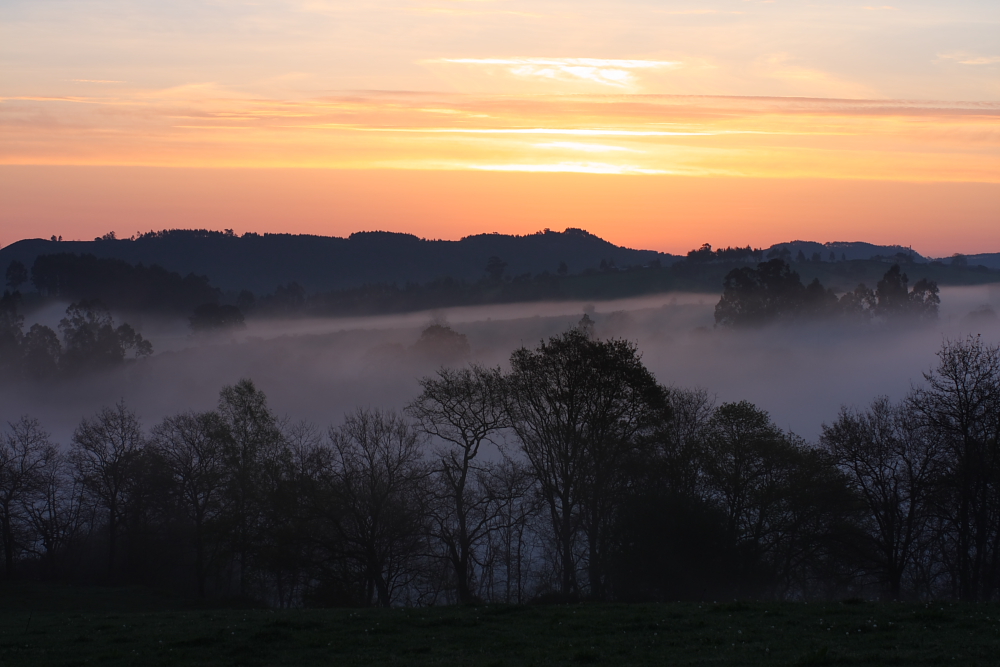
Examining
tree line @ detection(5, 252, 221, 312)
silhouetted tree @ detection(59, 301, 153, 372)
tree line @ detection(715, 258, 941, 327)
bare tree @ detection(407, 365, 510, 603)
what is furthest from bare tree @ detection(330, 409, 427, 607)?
tree line @ detection(5, 252, 221, 312)

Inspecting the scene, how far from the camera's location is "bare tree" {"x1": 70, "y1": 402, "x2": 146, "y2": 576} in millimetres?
46688

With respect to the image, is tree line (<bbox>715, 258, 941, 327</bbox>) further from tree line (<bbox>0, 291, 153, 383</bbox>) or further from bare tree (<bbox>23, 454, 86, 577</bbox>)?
bare tree (<bbox>23, 454, 86, 577</bbox>)

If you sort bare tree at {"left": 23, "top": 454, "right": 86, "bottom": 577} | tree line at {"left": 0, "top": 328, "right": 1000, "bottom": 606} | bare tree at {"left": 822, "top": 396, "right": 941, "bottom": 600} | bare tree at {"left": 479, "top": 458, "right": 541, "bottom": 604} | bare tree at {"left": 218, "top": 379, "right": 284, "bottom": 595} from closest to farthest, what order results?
1. tree line at {"left": 0, "top": 328, "right": 1000, "bottom": 606}
2. bare tree at {"left": 822, "top": 396, "right": 941, "bottom": 600}
3. bare tree at {"left": 479, "top": 458, "right": 541, "bottom": 604}
4. bare tree at {"left": 218, "top": 379, "right": 284, "bottom": 595}
5. bare tree at {"left": 23, "top": 454, "right": 86, "bottom": 577}

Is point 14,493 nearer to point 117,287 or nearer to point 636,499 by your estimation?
point 636,499

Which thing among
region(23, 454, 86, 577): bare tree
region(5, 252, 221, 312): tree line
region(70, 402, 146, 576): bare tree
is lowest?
region(23, 454, 86, 577): bare tree

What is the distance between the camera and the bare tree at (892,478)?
107ft

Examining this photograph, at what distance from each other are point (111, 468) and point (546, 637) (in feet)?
128

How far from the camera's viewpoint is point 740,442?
127 ft

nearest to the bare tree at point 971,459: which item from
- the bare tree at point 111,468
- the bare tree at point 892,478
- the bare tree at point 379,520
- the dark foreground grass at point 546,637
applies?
the bare tree at point 892,478

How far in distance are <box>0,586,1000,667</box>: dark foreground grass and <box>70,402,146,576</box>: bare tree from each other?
25.9 metres

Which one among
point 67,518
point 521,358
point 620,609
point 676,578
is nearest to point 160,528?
point 67,518

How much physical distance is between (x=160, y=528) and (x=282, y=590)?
359 inches

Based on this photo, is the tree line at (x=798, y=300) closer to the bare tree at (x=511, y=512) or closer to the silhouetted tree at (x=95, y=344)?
the bare tree at (x=511, y=512)

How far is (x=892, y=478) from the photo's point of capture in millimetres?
34312
